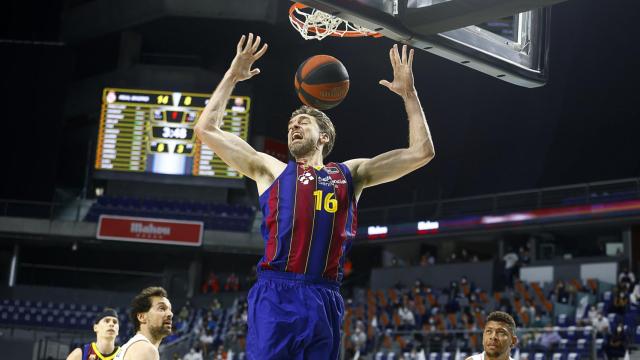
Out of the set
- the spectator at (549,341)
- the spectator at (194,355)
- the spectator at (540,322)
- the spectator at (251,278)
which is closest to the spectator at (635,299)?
the spectator at (540,322)

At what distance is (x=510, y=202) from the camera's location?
24.5 m

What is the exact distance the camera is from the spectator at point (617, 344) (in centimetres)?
1421

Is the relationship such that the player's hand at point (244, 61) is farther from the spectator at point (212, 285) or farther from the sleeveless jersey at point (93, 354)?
the spectator at point (212, 285)

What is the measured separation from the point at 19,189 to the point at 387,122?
12.1m

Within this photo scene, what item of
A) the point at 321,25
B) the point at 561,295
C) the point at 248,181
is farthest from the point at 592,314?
the point at 248,181

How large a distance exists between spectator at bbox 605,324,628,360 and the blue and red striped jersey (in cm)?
1211

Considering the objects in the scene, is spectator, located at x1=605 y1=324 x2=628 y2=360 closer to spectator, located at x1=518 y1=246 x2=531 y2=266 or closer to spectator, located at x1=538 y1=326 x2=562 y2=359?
spectator, located at x1=538 y1=326 x2=562 y2=359

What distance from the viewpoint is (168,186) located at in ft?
88.4

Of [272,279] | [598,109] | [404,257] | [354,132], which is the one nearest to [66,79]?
[354,132]

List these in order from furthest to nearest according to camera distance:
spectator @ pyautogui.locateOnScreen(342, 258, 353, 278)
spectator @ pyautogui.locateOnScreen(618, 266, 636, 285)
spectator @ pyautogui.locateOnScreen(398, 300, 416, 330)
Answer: spectator @ pyautogui.locateOnScreen(342, 258, 353, 278), spectator @ pyautogui.locateOnScreen(398, 300, 416, 330), spectator @ pyautogui.locateOnScreen(618, 266, 636, 285)

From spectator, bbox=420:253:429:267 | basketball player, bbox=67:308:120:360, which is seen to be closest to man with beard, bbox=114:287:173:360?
basketball player, bbox=67:308:120:360

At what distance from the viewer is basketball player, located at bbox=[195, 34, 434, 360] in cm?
327

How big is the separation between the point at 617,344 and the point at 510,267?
802 centimetres

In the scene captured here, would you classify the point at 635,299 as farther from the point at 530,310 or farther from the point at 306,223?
the point at 306,223
